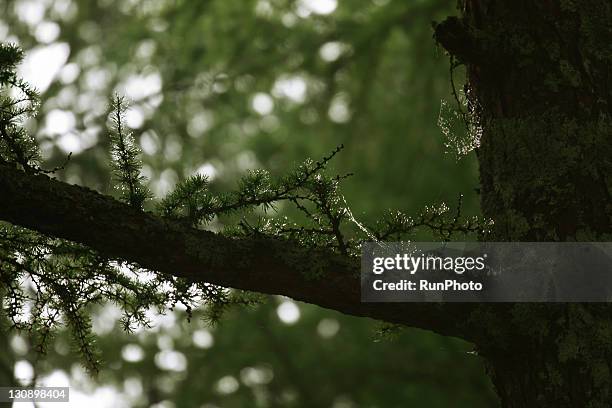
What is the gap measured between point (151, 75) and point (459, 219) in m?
5.16

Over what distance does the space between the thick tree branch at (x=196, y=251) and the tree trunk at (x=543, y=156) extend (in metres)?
0.16

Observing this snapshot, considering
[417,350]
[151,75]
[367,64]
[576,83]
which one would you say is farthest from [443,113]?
[151,75]

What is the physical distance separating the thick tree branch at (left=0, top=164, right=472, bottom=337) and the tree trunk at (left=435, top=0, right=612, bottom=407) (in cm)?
16

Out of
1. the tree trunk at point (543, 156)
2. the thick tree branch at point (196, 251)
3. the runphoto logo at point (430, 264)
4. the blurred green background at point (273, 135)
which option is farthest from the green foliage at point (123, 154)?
the blurred green background at point (273, 135)

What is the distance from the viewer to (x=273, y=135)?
21.0ft

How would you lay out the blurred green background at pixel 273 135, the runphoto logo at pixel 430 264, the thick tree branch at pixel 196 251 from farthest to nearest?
the blurred green background at pixel 273 135, the runphoto logo at pixel 430 264, the thick tree branch at pixel 196 251

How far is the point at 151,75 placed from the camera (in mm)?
6469

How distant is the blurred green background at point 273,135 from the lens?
16.0 feet

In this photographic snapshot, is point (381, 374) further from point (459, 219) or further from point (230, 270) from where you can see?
point (230, 270)

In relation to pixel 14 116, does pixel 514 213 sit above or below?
below

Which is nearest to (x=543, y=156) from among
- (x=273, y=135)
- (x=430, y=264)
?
(x=430, y=264)

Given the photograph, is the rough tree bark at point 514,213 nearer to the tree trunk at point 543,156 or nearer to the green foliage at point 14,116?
the tree trunk at point 543,156

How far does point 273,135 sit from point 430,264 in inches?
194

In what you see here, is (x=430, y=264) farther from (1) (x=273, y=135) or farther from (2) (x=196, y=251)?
(1) (x=273, y=135)
